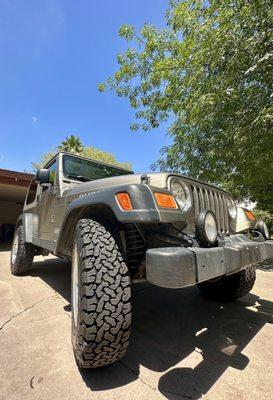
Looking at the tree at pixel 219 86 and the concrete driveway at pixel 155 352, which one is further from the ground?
the tree at pixel 219 86

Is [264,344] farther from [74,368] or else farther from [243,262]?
[74,368]

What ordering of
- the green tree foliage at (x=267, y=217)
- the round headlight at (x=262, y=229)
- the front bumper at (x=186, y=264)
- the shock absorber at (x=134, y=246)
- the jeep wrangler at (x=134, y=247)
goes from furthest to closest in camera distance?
the green tree foliage at (x=267, y=217), the round headlight at (x=262, y=229), the shock absorber at (x=134, y=246), the jeep wrangler at (x=134, y=247), the front bumper at (x=186, y=264)

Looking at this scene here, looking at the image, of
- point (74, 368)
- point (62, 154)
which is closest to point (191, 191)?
point (74, 368)

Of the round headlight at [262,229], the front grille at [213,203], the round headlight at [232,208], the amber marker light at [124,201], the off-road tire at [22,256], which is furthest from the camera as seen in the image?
the off-road tire at [22,256]

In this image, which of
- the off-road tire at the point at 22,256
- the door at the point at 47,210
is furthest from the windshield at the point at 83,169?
the off-road tire at the point at 22,256

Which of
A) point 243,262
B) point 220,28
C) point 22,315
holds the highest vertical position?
point 220,28

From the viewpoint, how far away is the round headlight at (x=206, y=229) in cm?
193

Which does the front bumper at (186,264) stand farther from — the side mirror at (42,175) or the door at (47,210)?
the side mirror at (42,175)

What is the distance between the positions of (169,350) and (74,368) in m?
0.78

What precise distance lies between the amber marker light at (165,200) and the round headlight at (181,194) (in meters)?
0.39

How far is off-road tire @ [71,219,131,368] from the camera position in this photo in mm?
1738

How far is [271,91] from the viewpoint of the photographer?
18.7 feet

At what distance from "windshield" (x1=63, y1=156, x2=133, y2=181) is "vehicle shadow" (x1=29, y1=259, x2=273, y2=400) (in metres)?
1.63

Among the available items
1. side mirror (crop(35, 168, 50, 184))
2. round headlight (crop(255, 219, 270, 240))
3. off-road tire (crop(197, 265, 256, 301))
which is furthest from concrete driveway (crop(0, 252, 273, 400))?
side mirror (crop(35, 168, 50, 184))
